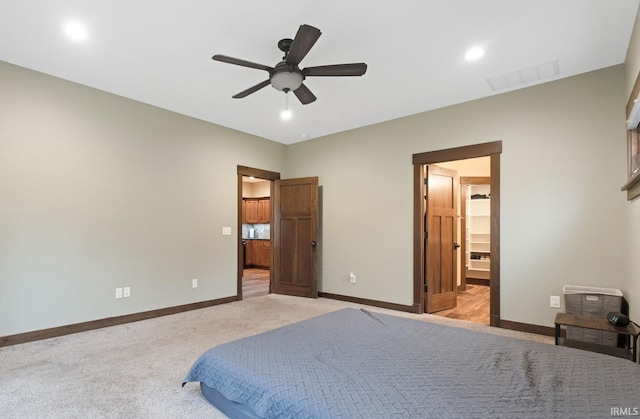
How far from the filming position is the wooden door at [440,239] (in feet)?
15.0

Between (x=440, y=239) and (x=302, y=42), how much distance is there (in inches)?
140

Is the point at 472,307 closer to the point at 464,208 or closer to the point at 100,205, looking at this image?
the point at 464,208

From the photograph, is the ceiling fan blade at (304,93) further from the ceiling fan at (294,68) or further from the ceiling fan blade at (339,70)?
the ceiling fan blade at (339,70)

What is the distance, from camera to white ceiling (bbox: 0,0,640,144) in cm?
240

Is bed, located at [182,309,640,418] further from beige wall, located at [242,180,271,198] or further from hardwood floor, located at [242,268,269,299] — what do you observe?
beige wall, located at [242,180,271,198]

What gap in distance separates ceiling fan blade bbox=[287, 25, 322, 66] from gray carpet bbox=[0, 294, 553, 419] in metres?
2.54

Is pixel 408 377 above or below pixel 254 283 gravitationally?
above

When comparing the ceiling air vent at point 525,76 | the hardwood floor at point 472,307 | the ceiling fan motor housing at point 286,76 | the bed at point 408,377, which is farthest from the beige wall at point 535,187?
the ceiling fan motor housing at point 286,76

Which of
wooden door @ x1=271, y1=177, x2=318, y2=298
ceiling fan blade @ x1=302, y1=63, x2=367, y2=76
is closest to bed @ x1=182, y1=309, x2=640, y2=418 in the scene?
ceiling fan blade @ x1=302, y1=63, x2=367, y2=76

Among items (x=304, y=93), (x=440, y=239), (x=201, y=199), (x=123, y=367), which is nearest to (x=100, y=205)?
(x=201, y=199)

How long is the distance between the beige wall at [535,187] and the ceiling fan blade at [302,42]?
2660 mm

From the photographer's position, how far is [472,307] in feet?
16.2

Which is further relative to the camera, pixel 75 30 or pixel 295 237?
pixel 295 237

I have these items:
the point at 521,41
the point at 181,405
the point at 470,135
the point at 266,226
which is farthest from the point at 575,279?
the point at 266,226
